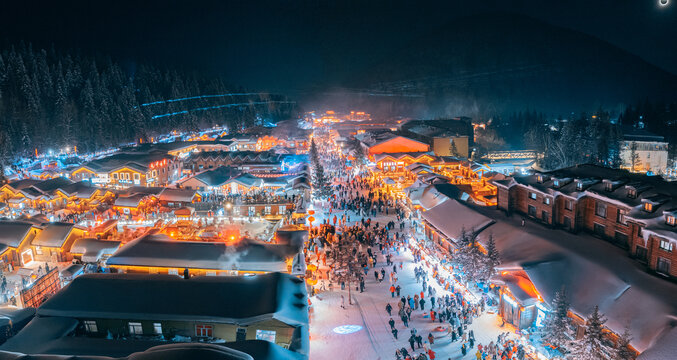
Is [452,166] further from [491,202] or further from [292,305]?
[292,305]

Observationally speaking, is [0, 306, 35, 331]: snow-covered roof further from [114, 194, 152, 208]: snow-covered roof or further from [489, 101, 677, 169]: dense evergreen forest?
[489, 101, 677, 169]: dense evergreen forest

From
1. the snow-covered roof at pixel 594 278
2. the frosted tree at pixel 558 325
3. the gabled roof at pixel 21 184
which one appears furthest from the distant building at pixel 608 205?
the gabled roof at pixel 21 184

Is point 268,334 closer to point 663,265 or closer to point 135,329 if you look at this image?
point 135,329

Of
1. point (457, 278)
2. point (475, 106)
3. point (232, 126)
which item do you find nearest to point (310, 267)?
point (457, 278)

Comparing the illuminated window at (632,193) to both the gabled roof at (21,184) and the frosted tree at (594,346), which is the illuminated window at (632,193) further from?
the gabled roof at (21,184)

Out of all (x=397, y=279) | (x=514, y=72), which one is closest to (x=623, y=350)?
(x=397, y=279)

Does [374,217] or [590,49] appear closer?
[374,217]

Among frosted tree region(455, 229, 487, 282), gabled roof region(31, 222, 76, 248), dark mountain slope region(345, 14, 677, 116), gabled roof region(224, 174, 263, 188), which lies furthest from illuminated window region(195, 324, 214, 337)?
dark mountain slope region(345, 14, 677, 116)
